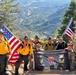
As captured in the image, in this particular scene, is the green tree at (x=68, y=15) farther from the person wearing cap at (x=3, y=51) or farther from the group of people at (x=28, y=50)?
the person wearing cap at (x=3, y=51)

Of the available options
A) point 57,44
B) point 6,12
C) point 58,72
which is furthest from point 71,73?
point 6,12

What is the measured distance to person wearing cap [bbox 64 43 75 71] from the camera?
1414 centimetres

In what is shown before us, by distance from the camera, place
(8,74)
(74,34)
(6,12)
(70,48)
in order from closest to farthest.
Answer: (8,74) → (70,48) → (74,34) → (6,12)

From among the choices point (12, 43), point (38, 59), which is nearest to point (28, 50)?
point (12, 43)

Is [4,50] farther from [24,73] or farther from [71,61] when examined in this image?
[71,61]

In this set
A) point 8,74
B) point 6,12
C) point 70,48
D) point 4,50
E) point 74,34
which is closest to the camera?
point 4,50

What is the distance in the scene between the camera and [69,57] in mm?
14266

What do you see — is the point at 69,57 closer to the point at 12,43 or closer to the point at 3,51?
the point at 12,43

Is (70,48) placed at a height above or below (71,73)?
above

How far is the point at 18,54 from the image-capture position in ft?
45.2

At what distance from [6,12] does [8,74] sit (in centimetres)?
4157

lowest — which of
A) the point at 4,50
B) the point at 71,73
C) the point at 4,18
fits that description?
the point at 71,73

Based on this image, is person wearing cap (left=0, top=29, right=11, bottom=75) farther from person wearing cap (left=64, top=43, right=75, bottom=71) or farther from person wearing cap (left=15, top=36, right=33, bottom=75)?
person wearing cap (left=64, top=43, right=75, bottom=71)

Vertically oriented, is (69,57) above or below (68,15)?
below
